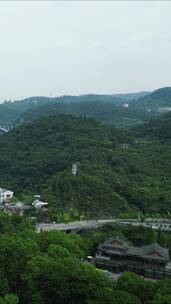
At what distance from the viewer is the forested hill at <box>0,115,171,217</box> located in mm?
36781

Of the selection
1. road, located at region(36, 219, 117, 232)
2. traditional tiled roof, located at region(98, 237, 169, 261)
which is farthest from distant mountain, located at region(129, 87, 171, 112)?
traditional tiled roof, located at region(98, 237, 169, 261)

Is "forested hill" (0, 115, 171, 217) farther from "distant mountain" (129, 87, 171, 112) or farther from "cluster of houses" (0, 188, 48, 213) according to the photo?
"distant mountain" (129, 87, 171, 112)

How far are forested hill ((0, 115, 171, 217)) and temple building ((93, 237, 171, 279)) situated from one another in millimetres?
11973

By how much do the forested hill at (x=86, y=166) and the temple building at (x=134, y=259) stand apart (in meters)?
12.0

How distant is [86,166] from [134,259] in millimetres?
21191

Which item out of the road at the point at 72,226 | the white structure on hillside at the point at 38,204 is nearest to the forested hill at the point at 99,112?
the white structure on hillside at the point at 38,204

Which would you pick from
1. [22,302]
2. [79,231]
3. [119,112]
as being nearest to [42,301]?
[22,302]

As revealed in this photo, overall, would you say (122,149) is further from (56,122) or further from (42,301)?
(42,301)

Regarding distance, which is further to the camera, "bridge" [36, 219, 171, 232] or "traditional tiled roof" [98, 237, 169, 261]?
"bridge" [36, 219, 171, 232]

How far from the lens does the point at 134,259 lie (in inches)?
861

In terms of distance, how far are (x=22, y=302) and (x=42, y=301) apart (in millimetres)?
1000

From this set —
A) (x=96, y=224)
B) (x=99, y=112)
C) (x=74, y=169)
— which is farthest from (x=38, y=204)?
(x=99, y=112)

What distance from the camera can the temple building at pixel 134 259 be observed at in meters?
21.1

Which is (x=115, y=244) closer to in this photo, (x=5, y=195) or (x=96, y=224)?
(x=96, y=224)
